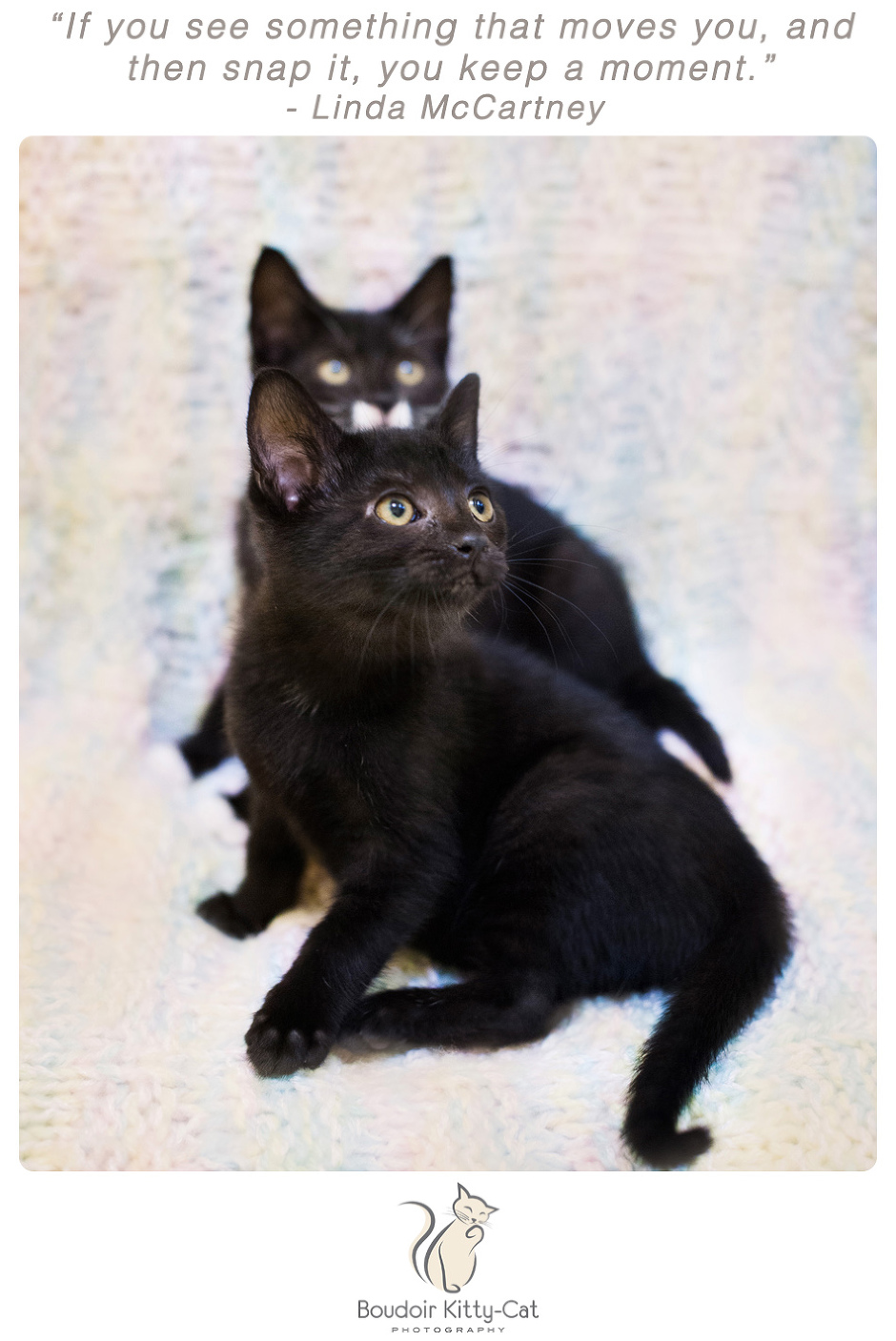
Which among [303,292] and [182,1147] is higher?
[303,292]

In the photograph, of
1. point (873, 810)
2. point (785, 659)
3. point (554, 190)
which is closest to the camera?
point (873, 810)

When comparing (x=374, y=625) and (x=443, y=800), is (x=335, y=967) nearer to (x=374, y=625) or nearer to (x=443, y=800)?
(x=443, y=800)

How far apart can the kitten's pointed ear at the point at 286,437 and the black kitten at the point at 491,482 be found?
0.37 meters

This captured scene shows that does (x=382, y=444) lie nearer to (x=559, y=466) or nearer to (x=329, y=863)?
(x=329, y=863)

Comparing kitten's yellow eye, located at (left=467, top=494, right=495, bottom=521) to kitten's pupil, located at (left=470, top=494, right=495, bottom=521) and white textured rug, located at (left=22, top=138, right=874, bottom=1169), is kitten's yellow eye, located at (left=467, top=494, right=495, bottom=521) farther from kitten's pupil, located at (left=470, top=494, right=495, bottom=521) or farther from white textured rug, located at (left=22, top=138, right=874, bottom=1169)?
white textured rug, located at (left=22, top=138, right=874, bottom=1169)

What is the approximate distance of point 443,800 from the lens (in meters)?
1.19

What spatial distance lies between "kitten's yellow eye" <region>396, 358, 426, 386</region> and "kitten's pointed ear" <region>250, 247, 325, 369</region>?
13cm

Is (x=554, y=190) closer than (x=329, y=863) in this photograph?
No

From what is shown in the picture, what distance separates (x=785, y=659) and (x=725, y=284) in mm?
526

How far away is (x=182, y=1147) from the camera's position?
101cm
